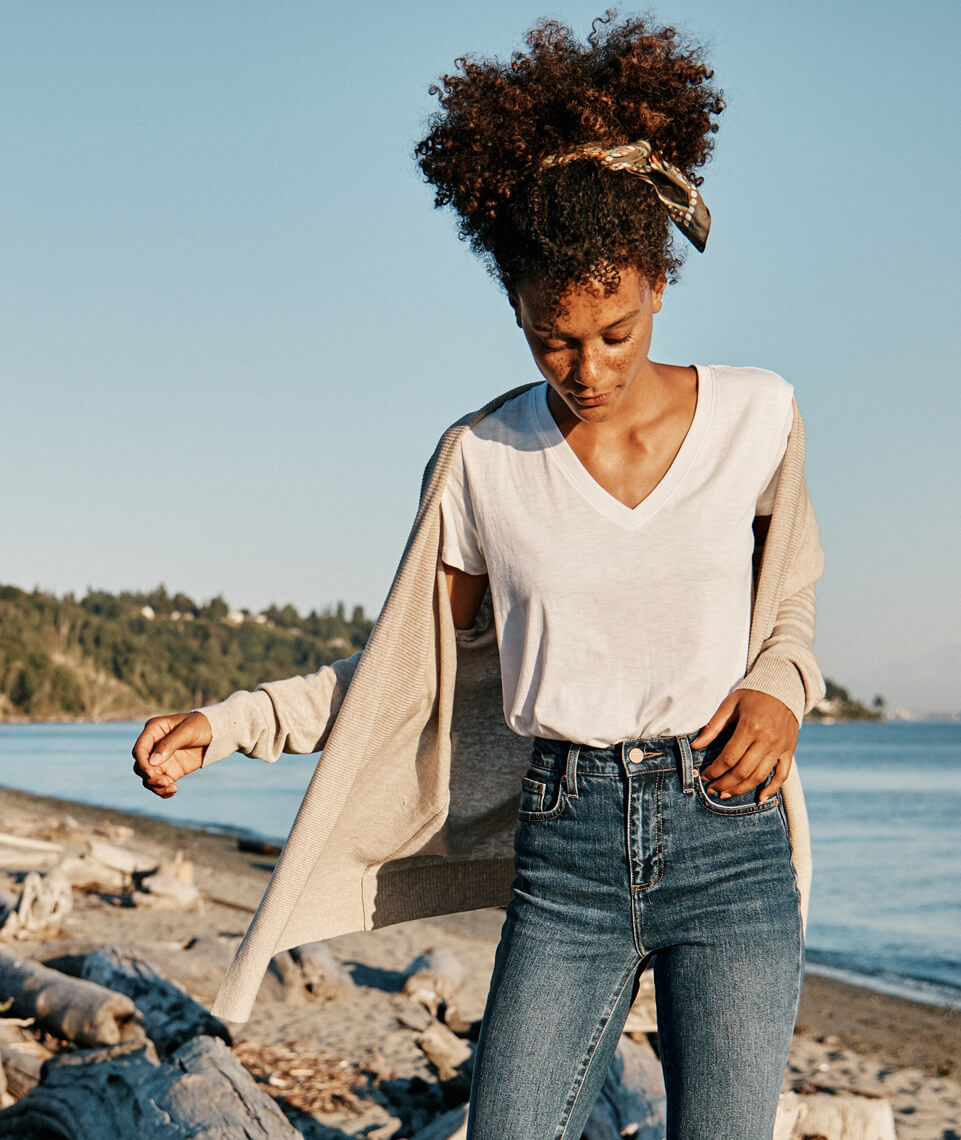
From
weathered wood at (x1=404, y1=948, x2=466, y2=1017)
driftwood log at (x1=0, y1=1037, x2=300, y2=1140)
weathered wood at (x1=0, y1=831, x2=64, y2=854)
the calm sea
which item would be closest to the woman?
driftwood log at (x1=0, y1=1037, x2=300, y2=1140)

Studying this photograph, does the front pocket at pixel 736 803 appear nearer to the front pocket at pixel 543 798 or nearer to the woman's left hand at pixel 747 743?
the woman's left hand at pixel 747 743

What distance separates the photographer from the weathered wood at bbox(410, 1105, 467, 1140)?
13.0 feet

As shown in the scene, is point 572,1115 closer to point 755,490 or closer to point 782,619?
point 782,619

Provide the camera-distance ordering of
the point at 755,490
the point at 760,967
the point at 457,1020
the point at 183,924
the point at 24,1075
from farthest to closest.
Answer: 1. the point at 183,924
2. the point at 457,1020
3. the point at 24,1075
4. the point at 755,490
5. the point at 760,967

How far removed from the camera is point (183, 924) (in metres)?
9.52

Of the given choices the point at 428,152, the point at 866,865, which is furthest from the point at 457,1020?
the point at 866,865

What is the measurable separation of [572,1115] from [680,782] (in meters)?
0.65

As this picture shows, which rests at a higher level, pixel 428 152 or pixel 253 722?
pixel 428 152

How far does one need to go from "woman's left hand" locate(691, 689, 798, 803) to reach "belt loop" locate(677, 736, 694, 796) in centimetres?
2

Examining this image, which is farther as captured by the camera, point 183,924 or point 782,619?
point 183,924

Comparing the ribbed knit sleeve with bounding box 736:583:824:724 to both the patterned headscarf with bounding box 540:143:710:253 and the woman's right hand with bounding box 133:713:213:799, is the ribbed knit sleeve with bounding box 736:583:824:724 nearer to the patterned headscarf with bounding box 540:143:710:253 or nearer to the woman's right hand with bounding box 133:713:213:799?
the patterned headscarf with bounding box 540:143:710:253

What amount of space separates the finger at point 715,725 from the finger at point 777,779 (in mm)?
131

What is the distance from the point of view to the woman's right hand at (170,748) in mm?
2227

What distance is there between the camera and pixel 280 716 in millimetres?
2426
